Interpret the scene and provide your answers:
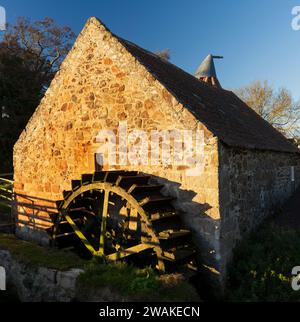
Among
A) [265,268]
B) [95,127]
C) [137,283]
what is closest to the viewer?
[137,283]

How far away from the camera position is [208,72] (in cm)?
1728

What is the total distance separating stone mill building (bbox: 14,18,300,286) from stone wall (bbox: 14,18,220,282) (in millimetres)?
18

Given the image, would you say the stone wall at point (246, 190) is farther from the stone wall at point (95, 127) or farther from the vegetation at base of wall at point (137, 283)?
the vegetation at base of wall at point (137, 283)

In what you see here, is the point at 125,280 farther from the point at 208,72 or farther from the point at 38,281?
the point at 208,72

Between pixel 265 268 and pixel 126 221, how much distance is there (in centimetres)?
279

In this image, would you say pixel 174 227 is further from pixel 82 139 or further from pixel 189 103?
pixel 82 139

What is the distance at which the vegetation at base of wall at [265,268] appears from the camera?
18.5 feet

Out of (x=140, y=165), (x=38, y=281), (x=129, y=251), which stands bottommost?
(x=38, y=281)

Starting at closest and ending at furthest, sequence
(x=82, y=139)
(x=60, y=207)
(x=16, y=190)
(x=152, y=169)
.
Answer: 1. (x=152, y=169)
2. (x=60, y=207)
3. (x=82, y=139)
4. (x=16, y=190)

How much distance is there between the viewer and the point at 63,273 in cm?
592

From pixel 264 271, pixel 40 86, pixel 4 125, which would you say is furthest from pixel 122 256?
pixel 40 86

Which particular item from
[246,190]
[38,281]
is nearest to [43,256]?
[38,281]

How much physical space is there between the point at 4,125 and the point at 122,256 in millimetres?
15626

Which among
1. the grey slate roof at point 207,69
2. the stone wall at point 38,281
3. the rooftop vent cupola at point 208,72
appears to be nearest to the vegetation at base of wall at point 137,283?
the stone wall at point 38,281
